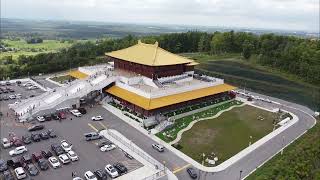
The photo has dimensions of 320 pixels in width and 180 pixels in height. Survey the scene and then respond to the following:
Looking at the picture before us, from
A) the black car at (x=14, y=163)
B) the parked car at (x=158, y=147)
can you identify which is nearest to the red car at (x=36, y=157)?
the black car at (x=14, y=163)

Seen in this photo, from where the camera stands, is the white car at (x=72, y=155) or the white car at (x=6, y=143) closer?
the white car at (x=72, y=155)

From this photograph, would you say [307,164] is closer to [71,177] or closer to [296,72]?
[71,177]

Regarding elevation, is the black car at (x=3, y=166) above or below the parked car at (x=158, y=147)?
below

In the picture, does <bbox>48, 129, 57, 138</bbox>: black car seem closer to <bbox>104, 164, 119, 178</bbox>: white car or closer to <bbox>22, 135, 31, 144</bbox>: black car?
<bbox>22, 135, 31, 144</bbox>: black car

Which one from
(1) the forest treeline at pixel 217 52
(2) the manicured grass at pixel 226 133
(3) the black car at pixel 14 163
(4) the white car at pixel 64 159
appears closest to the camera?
(3) the black car at pixel 14 163

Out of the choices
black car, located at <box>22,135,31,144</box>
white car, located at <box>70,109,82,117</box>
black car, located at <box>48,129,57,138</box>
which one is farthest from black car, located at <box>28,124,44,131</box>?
white car, located at <box>70,109,82,117</box>

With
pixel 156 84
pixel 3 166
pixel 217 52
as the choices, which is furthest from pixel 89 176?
pixel 217 52

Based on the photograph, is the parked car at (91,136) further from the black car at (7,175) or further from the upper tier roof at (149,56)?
the upper tier roof at (149,56)
